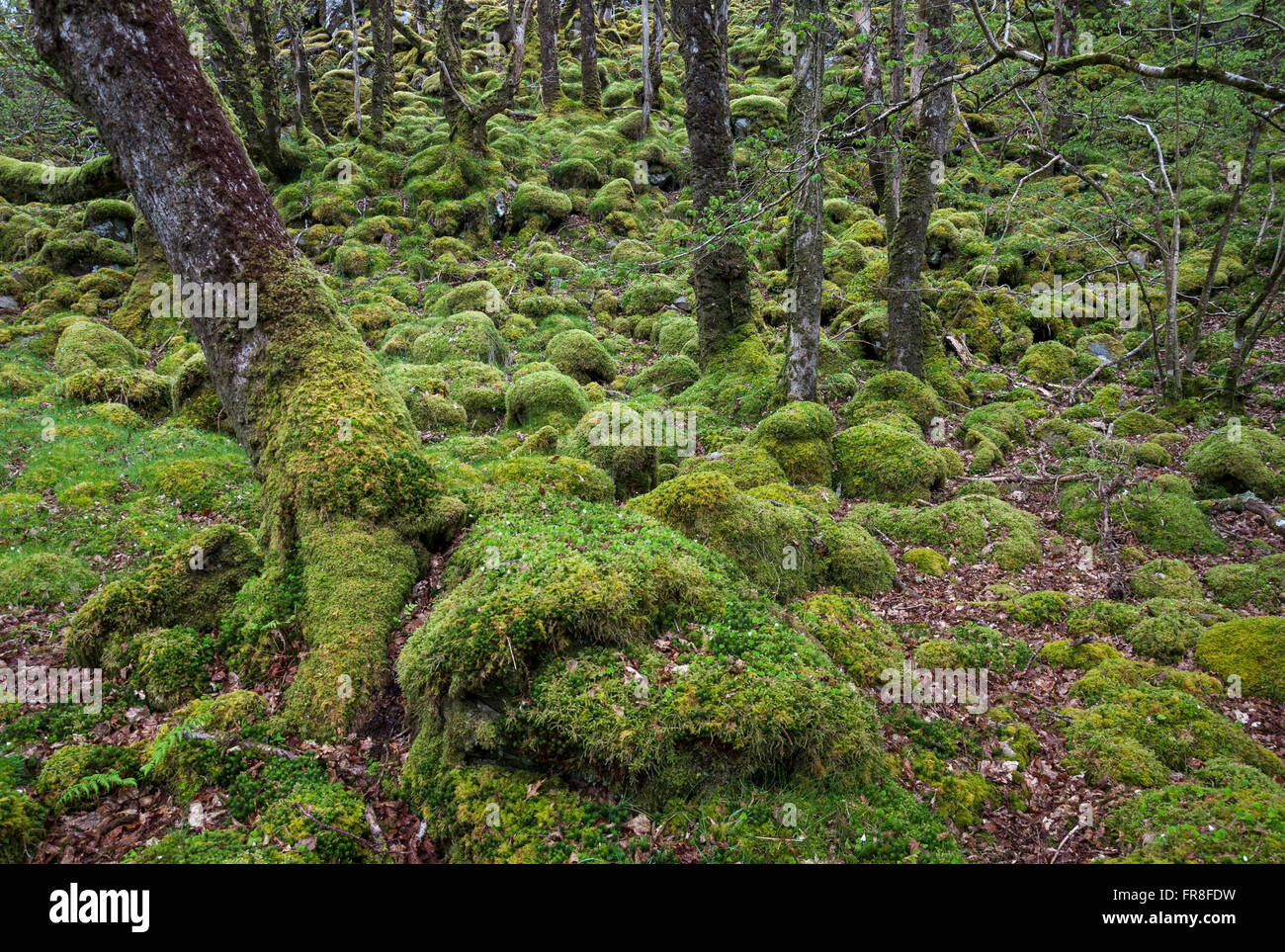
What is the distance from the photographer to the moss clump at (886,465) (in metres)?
9.57

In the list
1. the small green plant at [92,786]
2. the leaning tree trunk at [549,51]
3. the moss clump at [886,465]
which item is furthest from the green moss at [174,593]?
the leaning tree trunk at [549,51]

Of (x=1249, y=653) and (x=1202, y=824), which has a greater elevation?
(x=1249, y=653)

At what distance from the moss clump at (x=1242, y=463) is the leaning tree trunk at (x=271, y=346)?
10686 millimetres

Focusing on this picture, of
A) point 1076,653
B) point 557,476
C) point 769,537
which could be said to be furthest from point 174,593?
point 1076,653

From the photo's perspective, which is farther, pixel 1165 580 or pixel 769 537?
pixel 1165 580

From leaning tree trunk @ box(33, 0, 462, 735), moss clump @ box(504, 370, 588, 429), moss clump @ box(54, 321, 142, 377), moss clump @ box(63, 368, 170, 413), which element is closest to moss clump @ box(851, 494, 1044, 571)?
moss clump @ box(504, 370, 588, 429)

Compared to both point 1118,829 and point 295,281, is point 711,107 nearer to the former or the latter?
point 295,281

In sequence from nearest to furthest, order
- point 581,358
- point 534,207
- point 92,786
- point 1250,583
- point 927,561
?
point 92,786, point 1250,583, point 927,561, point 581,358, point 534,207

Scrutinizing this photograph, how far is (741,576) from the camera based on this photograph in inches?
238

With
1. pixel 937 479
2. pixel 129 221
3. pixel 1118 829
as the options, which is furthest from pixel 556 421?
pixel 129 221

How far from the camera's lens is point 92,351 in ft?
43.2

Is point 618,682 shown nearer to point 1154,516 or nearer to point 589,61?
point 1154,516

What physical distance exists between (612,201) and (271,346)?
56.2ft

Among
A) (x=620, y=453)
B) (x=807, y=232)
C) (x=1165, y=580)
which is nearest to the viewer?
(x=1165, y=580)
